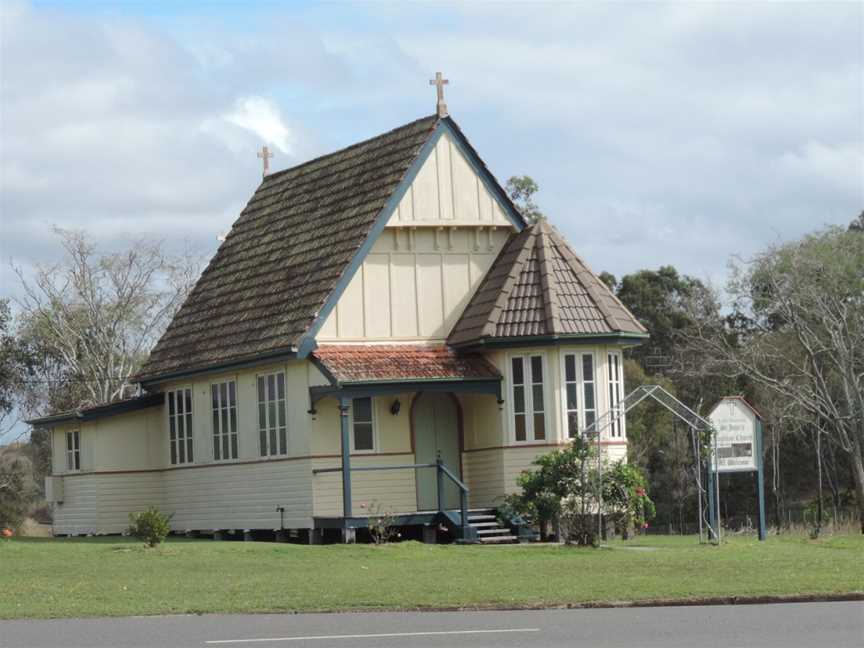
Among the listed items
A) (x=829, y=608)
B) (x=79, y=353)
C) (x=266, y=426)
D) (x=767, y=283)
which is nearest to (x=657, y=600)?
(x=829, y=608)

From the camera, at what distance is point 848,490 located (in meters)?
57.4

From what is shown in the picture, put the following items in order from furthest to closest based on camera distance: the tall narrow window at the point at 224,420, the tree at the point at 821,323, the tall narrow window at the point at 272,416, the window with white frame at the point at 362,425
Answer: the tree at the point at 821,323, the tall narrow window at the point at 224,420, the tall narrow window at the point at 272,416, the window with white frame at the point at 362,425

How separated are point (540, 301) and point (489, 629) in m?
16.0

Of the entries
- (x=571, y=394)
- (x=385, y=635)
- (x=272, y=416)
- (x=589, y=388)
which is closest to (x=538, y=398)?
(x=571, y=394)

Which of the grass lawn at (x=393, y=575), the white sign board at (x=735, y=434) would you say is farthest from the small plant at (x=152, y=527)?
the white sign board at (x=735, y=434)

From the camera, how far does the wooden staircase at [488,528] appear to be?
29.3 metres

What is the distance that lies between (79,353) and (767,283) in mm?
27650

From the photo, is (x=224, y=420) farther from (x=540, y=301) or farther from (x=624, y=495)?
(x=624, y=495)

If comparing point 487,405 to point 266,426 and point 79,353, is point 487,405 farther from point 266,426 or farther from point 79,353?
point 79,353

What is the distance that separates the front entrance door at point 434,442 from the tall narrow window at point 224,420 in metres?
4.65

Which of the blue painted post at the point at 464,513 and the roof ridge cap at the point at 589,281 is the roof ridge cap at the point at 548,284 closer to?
the roof ridge cap at the point at 589,281

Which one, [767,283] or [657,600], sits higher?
[767,283]

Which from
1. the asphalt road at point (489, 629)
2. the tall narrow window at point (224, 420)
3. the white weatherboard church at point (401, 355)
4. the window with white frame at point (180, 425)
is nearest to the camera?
the asphalt road at point (489, 629)

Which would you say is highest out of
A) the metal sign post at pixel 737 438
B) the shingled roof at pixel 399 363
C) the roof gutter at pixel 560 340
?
the roof gutter at pixel 560 340
